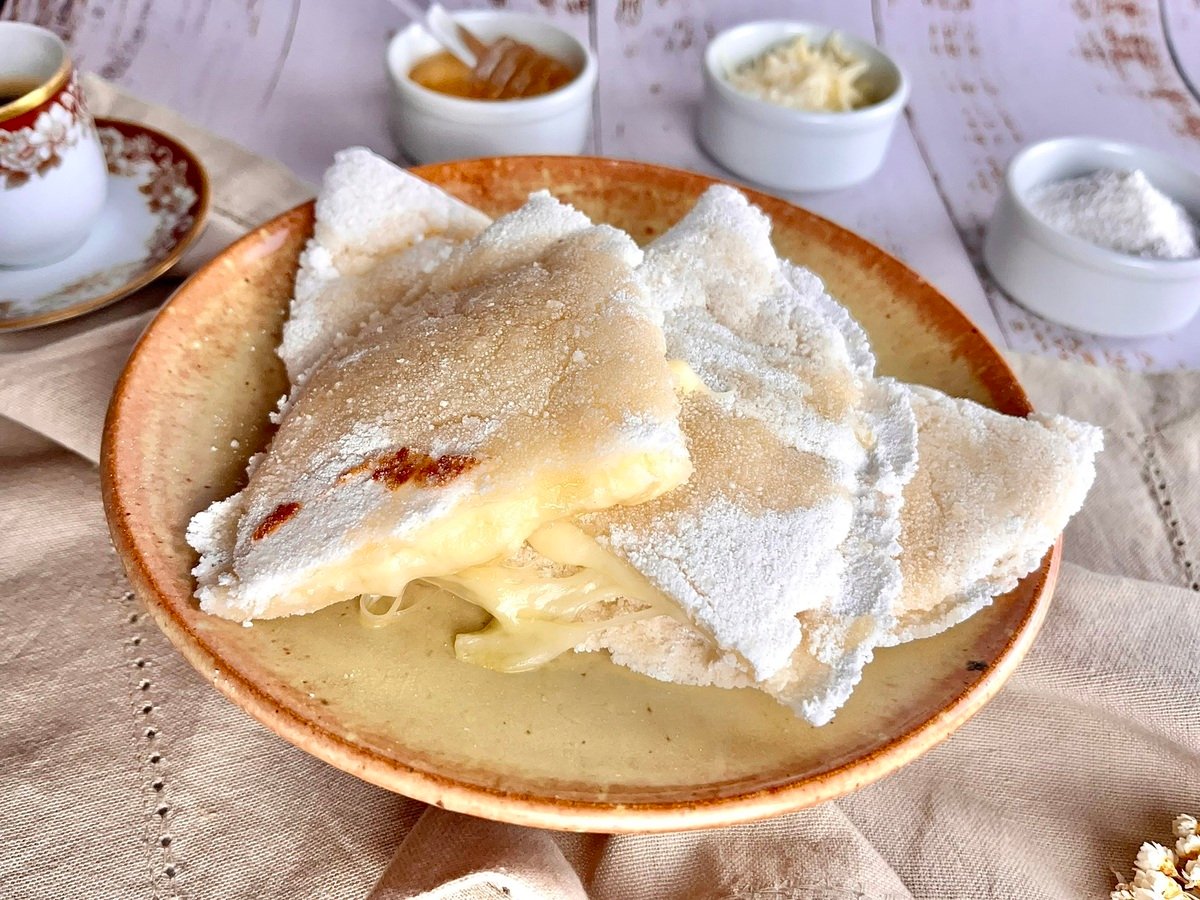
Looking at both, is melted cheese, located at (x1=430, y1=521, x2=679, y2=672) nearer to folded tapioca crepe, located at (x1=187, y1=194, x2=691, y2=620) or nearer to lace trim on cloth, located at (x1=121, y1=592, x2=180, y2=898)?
folded tapioca crepe, located at (x1=187, y1=194, x2=691, y2=620)

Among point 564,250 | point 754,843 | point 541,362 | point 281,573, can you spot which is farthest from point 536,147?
point 754,843

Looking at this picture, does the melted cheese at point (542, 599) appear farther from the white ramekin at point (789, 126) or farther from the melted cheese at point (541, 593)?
the white ramekin at point (789, 126)

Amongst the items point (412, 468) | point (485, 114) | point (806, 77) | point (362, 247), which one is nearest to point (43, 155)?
point (362, 247)

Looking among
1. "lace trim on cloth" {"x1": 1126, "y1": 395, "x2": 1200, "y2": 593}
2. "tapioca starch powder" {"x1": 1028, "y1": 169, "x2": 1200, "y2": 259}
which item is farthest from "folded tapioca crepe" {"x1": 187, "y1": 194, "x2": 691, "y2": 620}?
"tapioca starch powder" {"x1": 1028, "y1": 169, "x2": 1200, "y2": 259}

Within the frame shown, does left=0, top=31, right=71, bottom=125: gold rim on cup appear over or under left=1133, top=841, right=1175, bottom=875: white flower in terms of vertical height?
over

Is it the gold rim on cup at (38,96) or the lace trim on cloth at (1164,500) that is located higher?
the gold rim on cup at (38,96)

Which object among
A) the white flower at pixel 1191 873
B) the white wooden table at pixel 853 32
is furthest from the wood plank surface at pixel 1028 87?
the white flower at pixel 1191 873
